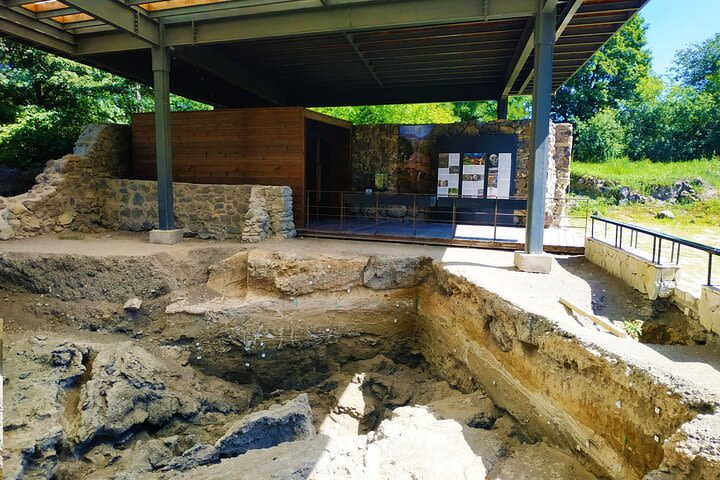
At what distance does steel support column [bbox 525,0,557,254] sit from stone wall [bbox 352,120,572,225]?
3.43 meters

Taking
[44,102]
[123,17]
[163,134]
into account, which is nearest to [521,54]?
[163,134]

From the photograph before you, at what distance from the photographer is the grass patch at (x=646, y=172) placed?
61.2 feet

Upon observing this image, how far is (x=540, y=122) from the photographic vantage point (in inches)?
306

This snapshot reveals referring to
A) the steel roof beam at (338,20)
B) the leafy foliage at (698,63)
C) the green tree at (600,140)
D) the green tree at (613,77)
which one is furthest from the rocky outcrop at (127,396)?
the leafy foliage at (698,63)

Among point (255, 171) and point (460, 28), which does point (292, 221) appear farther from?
point (460, 28)

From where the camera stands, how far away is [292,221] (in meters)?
11.0

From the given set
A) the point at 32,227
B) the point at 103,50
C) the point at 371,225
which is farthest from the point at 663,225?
the point at 32,227

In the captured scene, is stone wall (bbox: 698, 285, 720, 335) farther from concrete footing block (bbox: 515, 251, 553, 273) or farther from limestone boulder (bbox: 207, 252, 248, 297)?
limestone boulder (bbox: 207, 252, 248, 297)

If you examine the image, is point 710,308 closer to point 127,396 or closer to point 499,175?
point 127,396

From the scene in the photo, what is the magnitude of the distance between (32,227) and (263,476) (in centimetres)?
892

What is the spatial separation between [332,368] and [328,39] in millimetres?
6857

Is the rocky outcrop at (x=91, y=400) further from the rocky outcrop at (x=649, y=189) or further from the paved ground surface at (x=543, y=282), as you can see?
the rocky outcrop at (x=649, y=189)

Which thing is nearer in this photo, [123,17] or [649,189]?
[123,17]

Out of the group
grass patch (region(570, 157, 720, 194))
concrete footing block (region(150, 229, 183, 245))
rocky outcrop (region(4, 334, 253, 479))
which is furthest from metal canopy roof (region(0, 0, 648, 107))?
grass patch (region(570, 157, 720, 194))
